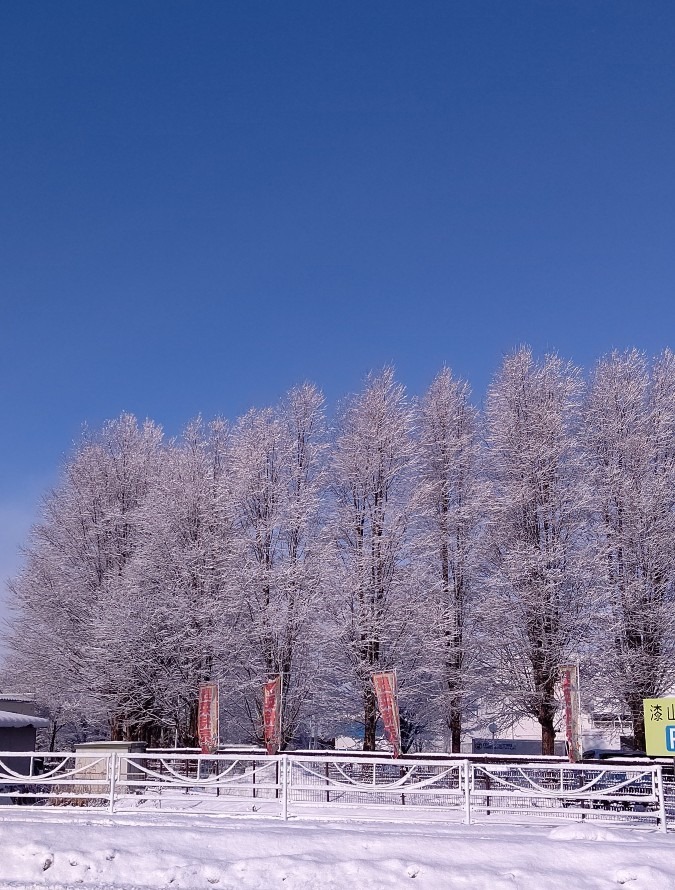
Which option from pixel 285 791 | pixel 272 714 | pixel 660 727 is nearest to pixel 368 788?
pixel 285 791

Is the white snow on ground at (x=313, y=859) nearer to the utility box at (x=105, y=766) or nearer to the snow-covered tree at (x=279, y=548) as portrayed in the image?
the utility box at (x=105, y=766)

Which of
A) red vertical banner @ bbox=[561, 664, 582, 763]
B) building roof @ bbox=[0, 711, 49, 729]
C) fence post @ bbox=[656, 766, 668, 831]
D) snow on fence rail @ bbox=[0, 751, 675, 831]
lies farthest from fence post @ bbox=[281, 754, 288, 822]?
building roof @ bbox=[0, 711, 49, 729]

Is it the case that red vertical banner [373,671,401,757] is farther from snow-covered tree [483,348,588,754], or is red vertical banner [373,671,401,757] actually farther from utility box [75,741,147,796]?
utility box [75,741,147,796]

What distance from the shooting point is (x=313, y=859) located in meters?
12.8

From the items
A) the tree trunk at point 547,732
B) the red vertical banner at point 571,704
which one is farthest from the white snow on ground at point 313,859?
the tree trunk at point 547,732

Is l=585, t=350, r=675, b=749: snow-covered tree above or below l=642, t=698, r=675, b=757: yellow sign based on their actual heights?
above

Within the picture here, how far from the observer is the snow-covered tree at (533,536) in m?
29.4

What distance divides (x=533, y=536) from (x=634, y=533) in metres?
3.35

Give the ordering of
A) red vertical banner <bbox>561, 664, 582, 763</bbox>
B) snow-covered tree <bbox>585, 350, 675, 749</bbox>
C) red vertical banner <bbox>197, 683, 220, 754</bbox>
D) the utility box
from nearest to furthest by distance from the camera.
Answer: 1. red vertical banner <bbox>561, 664, 582, 763</bbox>
2. the utility box
3. red vertical banner <bbox>197, 683, 220, 754</bbox>
4. snow-covered tree <bbox>585, 350, 675, 749</bbox>

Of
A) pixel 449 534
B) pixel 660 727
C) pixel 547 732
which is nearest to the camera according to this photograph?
pixel 660 727

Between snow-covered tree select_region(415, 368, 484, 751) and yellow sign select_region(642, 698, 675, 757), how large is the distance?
11.5 metres

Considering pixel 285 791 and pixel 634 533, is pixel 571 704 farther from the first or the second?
pixel 285 791

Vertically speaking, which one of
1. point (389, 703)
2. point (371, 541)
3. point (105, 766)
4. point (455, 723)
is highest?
point (371, 541)

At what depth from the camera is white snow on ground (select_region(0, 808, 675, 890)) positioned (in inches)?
483
